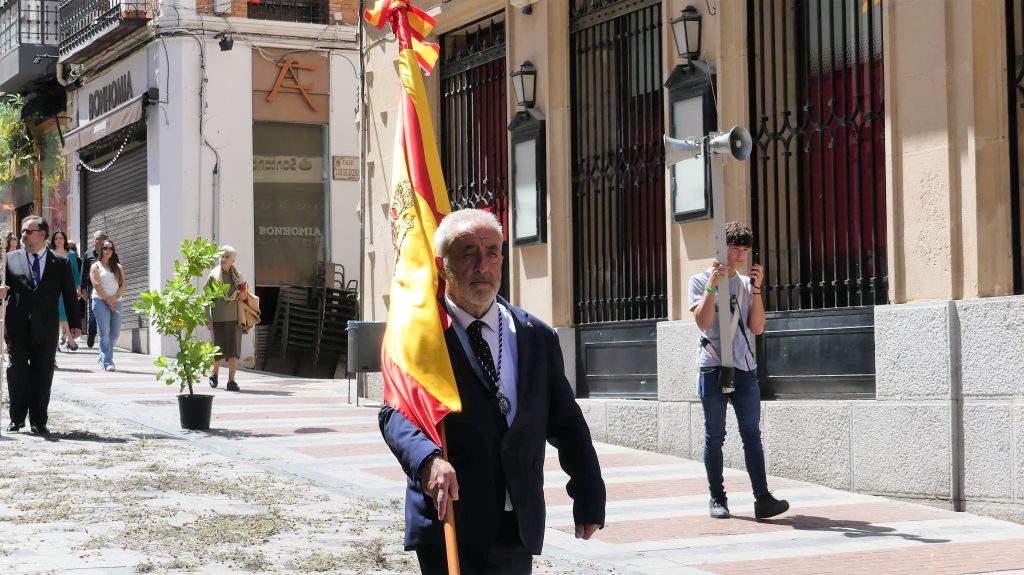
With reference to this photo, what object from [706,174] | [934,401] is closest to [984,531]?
[934,401]

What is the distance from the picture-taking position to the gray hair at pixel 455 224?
409cm

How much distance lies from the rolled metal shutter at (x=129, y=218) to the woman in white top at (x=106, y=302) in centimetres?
539

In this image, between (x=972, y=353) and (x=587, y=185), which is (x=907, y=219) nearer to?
(x=972, y=353)

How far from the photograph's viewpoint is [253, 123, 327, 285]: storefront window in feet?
84.7

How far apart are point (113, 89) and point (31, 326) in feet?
52.6

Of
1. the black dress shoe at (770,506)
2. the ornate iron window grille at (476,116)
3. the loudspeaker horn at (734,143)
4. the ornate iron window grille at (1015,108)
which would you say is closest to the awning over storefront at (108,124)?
the ornate iron window grille at (476,116)

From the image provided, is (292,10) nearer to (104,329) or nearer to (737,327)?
(104,329)

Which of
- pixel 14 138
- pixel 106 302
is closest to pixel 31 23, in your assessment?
pixel 14 138

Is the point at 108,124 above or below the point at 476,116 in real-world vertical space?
above

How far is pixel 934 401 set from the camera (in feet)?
30.8

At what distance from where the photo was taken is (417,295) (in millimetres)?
4219

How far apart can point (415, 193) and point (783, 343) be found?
6.53m

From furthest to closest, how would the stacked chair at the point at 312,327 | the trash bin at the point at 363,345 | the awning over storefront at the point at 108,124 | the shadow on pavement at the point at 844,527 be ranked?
the awning over storefront at the point at 108,124 → the stacked chair at the point at 312,327 → the trash bin at the point at 363,345 → the shadow on pavement at the point at 844,527

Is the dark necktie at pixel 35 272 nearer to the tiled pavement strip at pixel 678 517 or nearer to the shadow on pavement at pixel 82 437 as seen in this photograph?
the shadow on pavement at pixel 82 437
